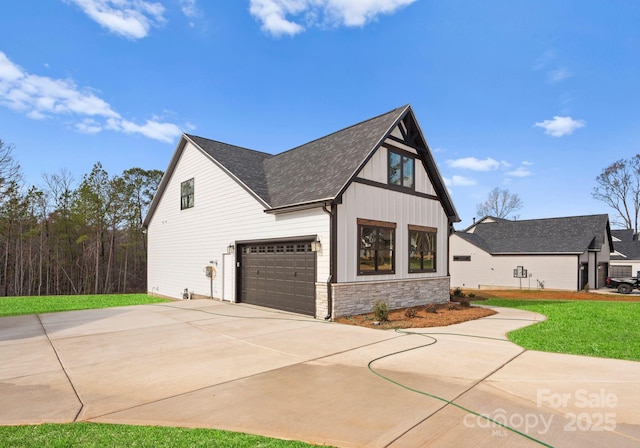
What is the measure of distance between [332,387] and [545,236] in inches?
1189

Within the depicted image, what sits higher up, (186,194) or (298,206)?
(186,194)

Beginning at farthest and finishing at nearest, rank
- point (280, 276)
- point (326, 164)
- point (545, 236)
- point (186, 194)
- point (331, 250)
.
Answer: point (545, 236), point (186, 194), point (326, 164), point (280, 276), point (331, 250)

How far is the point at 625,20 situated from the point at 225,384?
1811cm

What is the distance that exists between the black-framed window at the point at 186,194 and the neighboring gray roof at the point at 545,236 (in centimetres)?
2356

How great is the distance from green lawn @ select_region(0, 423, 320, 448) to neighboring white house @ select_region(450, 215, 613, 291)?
2876cm

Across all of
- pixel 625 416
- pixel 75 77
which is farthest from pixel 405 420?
pixel 75 77

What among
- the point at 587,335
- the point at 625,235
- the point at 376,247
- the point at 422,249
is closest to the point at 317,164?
the point at 376,247

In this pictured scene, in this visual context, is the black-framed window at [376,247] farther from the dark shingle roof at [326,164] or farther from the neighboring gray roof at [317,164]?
the neighboring gray roof at [317,164]

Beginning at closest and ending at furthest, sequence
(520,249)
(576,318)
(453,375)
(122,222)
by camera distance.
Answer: (453,375) → (576,318) → (520,249) → (122,222)

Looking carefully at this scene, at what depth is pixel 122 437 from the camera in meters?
3.38

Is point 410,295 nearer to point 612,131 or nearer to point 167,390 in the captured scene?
point 167,390

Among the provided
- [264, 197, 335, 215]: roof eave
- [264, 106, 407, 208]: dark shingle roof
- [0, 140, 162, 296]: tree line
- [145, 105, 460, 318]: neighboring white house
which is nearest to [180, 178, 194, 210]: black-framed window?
[145, 105, 460, 318]: neighboring white house

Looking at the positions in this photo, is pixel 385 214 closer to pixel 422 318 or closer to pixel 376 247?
pixel 376 247

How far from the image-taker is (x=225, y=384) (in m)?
5.04
